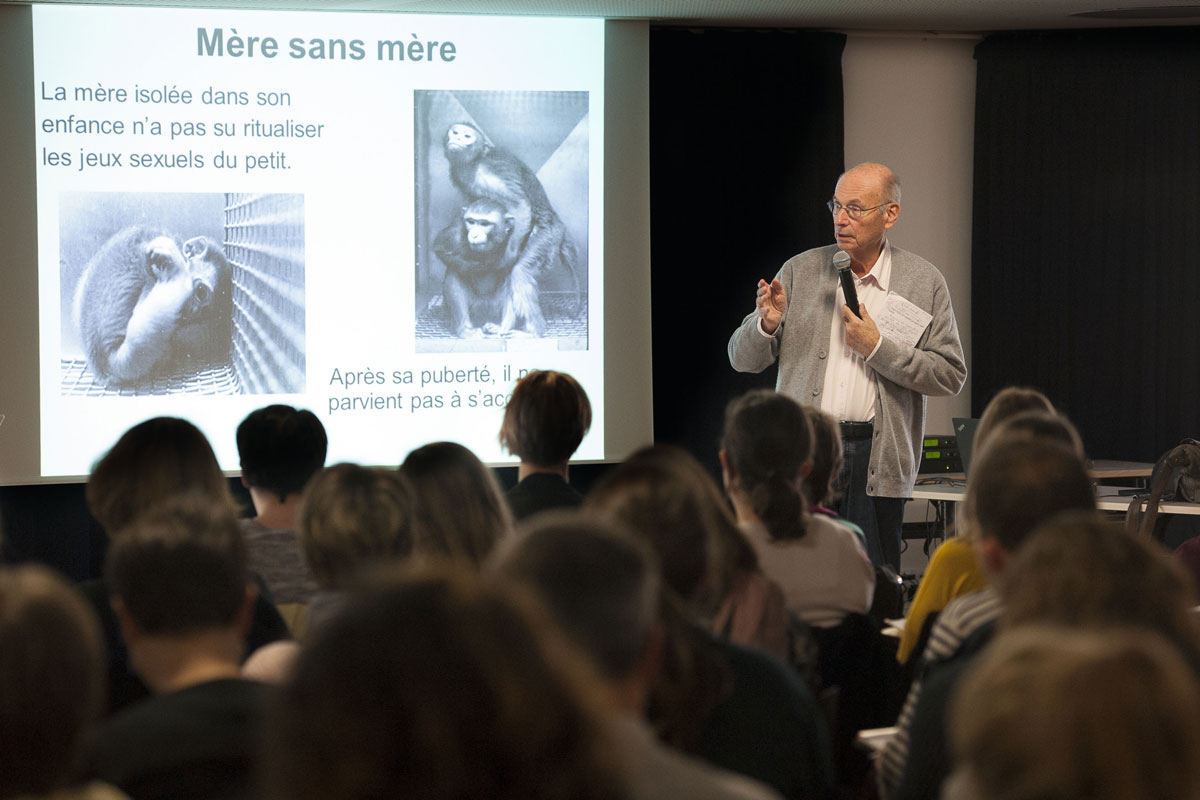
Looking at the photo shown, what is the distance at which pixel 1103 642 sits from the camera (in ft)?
2.69

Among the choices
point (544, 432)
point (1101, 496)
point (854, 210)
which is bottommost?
point (1101, 496)

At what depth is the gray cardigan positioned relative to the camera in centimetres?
404

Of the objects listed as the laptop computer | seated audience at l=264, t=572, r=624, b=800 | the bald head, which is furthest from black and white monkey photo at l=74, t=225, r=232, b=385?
seated audience at l=264, t=572, r=624, b=800

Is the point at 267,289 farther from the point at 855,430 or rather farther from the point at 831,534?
the point at 831,534

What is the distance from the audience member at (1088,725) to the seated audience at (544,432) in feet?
6.52

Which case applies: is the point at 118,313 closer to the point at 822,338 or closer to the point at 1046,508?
the point at 822,338

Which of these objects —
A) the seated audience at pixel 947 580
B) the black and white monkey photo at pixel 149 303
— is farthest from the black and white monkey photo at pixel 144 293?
the seated audience at pixel 947 580

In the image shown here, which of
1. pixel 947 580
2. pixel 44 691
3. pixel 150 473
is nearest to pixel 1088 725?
pixel 44 691

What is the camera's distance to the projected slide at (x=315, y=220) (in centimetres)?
498

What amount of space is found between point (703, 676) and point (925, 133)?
5.22m

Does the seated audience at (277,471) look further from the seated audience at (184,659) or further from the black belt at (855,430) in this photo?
Result: the black belt at (855,430)

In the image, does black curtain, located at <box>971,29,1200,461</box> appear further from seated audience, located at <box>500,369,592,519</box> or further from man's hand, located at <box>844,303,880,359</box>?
seated audience, located at <box>500,369,592,519</box>

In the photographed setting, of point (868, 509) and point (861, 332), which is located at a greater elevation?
point (861, 332)

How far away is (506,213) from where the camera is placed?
5.38 m
